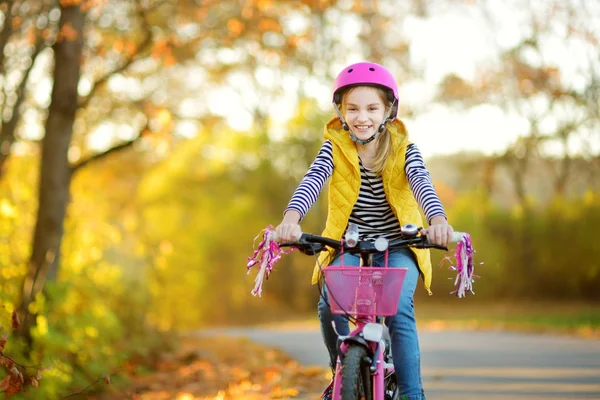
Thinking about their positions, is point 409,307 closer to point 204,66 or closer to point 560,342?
point 560,342

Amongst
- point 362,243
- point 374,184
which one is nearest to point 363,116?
point 374,184

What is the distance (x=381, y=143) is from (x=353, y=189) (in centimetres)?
33

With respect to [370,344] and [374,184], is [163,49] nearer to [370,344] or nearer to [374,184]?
[374,184]

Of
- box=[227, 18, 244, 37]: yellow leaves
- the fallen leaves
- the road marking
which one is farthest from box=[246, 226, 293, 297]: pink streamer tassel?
box=[227, 18, 244, 37]: yellow leaves

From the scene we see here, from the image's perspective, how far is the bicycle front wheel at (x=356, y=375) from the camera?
3697mm

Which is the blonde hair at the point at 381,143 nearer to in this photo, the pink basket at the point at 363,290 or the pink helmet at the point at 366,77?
the pink helmet at the point at 366,77

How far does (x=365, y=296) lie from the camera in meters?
3.95

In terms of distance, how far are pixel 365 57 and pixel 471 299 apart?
34.3ft

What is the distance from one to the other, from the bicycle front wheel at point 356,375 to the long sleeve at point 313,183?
730 millimetres

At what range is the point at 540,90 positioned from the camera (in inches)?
926

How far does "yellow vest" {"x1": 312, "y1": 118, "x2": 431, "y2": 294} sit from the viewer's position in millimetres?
4504

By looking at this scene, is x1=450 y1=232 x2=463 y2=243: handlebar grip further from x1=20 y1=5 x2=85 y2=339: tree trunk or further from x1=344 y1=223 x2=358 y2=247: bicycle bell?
x1=20 y1=5 x2=85 y2=339: tree trunk

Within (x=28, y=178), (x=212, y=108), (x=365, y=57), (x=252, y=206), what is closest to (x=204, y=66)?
(x=28, y=178)

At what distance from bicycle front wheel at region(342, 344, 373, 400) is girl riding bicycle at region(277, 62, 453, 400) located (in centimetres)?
42
